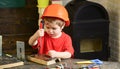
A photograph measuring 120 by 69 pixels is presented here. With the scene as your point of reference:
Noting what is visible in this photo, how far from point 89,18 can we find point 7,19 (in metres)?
1.14

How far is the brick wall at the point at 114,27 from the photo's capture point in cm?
373

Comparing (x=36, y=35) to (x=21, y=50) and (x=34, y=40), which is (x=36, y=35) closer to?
(x=34, y=40)

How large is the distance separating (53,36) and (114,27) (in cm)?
176

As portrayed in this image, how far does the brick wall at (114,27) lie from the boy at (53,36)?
64.6 inches

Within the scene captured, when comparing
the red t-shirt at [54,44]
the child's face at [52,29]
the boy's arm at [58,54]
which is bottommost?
the boy's arm at [58,54]

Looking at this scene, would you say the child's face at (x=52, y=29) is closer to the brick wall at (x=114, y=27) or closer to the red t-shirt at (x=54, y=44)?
the red t-shirt at (x=54, y=44)

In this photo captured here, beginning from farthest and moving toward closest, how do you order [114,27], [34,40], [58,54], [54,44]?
[114,27] → [54,44] → [34,40] → [58,54]

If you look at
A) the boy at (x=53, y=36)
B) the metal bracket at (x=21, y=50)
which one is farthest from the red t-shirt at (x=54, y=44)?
the metal bracket at (x=21, y=50)

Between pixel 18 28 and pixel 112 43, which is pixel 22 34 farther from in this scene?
pixel 112 43

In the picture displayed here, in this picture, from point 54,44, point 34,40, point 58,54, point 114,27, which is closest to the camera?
point 58,54

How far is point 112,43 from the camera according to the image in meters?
3.90

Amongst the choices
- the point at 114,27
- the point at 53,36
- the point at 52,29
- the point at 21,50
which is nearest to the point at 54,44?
the point at 53,36

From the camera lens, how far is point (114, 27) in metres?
3.82

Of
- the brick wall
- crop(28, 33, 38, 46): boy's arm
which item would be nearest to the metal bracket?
crop(28, 33, 38, 46): boy's arm
